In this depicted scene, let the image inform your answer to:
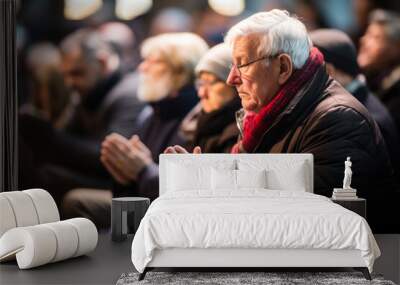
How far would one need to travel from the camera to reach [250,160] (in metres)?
7.55

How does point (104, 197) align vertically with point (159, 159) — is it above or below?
below

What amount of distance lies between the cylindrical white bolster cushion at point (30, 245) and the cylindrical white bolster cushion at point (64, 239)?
0.19 ft

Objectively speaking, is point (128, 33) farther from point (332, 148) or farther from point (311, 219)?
point (311, 219)

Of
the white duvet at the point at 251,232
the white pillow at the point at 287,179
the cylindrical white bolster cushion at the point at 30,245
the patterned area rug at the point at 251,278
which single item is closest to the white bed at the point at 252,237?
the white duvet at the point at 251,232

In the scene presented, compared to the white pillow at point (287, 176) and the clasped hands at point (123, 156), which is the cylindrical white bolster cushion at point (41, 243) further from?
the white pillow at point (287, 176)

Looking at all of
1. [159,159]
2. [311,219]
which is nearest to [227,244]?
[311,219]

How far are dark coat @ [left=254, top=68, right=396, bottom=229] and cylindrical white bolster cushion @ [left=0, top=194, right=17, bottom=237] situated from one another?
2863 mm

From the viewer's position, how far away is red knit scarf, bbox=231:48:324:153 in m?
7.72

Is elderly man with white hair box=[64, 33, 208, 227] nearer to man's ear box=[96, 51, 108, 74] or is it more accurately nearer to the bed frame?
man's ear box=[96, 51, 108, 74]

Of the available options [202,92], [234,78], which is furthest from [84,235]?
[234,78]

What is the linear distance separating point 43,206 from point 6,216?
47cm

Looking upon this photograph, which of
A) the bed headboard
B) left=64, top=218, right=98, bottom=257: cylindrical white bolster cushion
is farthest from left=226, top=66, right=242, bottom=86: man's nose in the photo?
left=64, top=218, right=98, bottom=257: cylindrical white bolster cushion

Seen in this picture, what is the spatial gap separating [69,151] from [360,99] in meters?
3.27

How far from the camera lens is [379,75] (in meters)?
7.84
